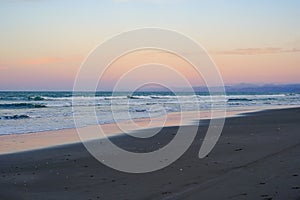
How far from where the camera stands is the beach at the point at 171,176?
7.38 meters

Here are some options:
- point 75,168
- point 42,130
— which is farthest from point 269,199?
point 42,130

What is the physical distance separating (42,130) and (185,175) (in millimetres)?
12662

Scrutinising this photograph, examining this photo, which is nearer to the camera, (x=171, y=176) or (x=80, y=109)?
(x=171, y=176)

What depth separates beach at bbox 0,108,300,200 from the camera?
7.38m

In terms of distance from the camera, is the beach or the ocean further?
the ocean

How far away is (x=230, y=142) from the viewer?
1444 centimetres

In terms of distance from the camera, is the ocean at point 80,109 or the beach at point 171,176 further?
the ocean at point 80,109

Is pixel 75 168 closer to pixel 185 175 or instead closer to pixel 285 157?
pixel 185 175

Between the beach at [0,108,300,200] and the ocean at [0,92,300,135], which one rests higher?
the ocean at [0,92,300,135]

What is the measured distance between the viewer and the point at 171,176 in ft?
29.4

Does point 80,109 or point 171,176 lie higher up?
point 80,109

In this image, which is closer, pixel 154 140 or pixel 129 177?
pixel 129 177

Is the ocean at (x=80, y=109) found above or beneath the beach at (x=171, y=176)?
above

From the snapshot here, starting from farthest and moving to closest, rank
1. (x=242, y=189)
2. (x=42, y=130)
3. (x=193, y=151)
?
(x=42, y=130) < (x=193, y=151) < (x=242, y=189)
